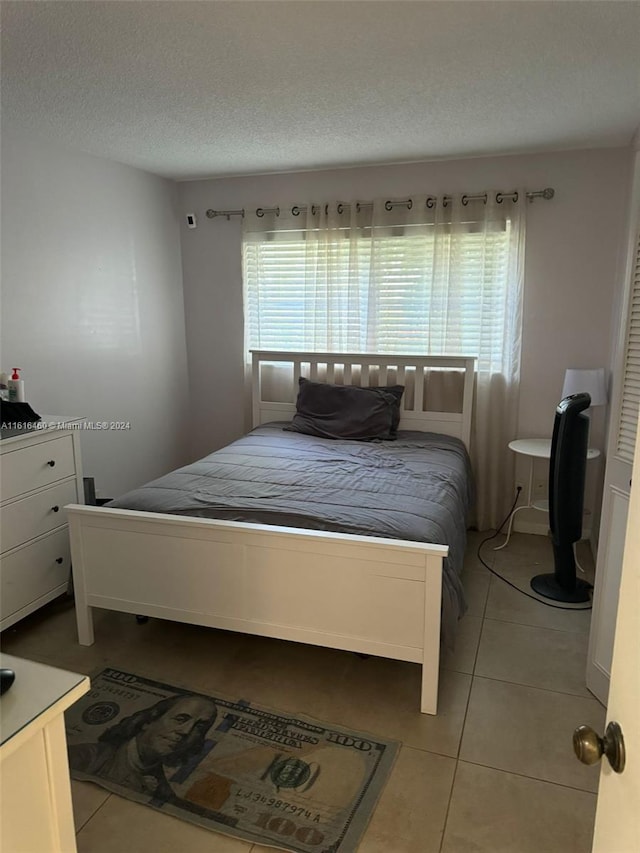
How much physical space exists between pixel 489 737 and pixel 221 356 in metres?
3.21

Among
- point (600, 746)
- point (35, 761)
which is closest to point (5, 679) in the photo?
point (35, 761)

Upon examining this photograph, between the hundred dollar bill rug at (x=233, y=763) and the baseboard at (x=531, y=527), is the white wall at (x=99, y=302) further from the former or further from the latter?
the baseboard at (x=531, y=527)

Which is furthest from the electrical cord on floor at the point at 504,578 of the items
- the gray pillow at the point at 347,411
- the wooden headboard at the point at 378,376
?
the gray pillow at the point at 347,411

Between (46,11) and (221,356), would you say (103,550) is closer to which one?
(46,11)

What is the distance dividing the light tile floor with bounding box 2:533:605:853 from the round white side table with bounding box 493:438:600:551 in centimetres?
46

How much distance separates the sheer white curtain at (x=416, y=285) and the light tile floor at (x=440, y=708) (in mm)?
1147

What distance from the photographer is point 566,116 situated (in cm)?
279

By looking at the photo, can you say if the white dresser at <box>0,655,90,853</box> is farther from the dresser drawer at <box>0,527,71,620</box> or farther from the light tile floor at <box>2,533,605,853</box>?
the dresser drawer at <box>0,527,71,620</box>

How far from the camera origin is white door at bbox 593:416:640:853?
0.73 meters

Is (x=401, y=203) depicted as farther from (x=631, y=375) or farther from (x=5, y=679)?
(x=5, y=679)

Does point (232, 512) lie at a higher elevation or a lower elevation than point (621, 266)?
lower

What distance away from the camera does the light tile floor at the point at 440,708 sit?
1631 mm

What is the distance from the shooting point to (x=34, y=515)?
2639 mm

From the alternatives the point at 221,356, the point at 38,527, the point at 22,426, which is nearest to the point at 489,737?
the point at 38,527
